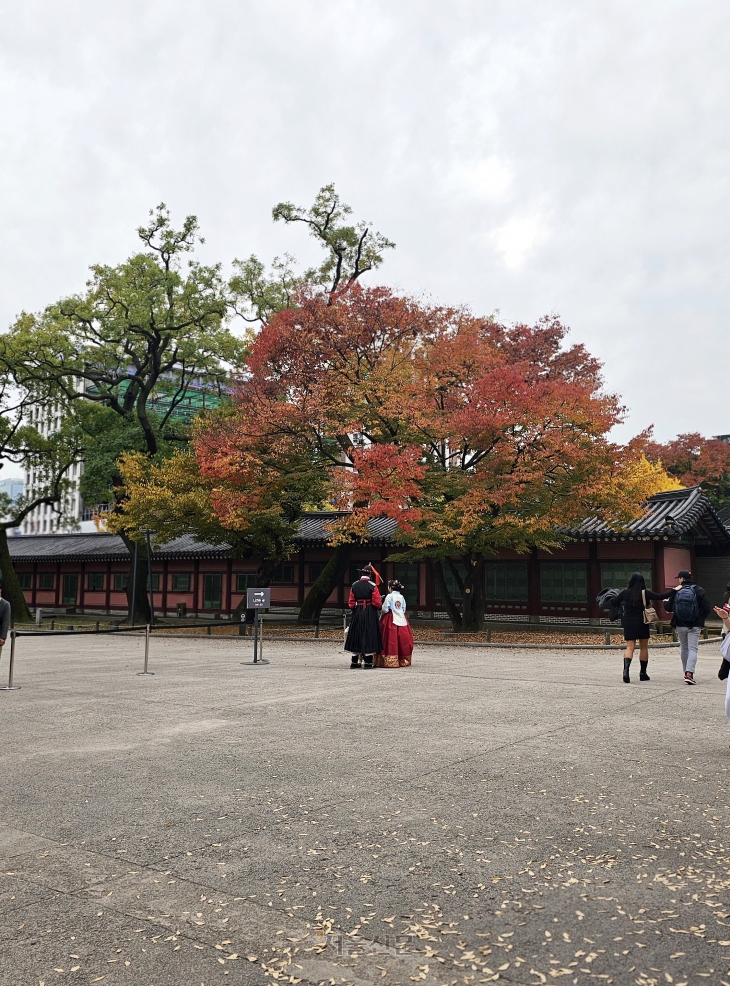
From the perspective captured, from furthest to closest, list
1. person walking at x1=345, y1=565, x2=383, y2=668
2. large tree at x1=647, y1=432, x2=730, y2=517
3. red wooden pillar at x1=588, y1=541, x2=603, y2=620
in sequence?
large tree at x1=647, y1=432, x2=730, y2=517, red wooden pillar at x1=588, y1=541, x2=603, y2=620, person walking at x1=345, y1=565, x2=383, y2=668

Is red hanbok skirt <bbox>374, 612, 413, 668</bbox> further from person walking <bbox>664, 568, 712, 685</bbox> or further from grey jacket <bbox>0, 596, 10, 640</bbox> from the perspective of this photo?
grey jacket <bbox>0, 596, 10, 640</bbox>

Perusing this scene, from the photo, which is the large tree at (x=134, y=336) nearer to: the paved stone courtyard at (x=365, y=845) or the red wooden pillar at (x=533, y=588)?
the red wooden pillar at (x=533, y=588)

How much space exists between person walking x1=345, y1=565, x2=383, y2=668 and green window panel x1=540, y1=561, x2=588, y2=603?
16.2 meters

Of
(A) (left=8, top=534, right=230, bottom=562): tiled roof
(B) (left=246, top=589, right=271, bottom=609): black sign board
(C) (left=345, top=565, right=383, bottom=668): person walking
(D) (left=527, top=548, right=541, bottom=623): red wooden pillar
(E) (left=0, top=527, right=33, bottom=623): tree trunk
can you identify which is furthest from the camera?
(A) (left=8, top=534, right=230, bottom=562): tiled roof

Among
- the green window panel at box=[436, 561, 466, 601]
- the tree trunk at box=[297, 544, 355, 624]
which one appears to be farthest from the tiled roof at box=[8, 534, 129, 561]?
the green window panel at box=[436, 561, 466, 601]

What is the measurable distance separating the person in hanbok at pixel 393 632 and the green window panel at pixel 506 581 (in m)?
16.3

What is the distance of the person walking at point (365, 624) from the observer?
1557cm

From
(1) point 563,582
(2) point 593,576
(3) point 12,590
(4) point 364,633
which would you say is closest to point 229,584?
(3) point 12,590

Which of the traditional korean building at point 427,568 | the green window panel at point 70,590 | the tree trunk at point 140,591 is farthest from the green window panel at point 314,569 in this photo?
the green window panel at point 70,590

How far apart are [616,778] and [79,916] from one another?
14.2 feet

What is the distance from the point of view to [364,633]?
15594 millimetres

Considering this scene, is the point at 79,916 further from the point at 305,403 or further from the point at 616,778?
the point at 305,403

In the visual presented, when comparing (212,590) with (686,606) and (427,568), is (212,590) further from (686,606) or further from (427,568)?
(686,606)

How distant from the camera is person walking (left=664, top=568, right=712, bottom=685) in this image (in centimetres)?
1227
